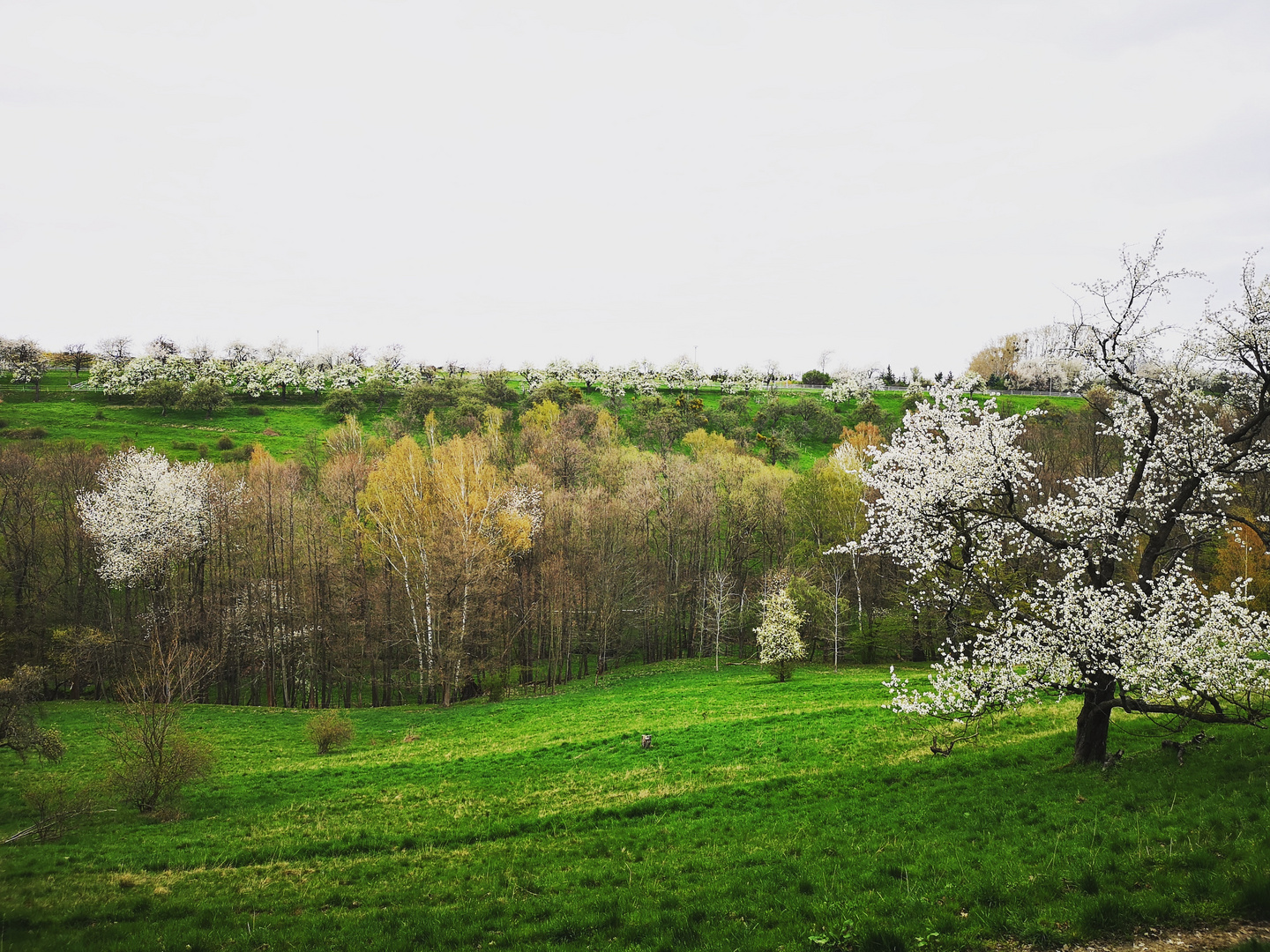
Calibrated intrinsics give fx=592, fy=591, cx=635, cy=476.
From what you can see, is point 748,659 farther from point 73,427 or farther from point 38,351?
point 38,351

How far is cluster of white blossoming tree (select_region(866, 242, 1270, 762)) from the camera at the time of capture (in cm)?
1195

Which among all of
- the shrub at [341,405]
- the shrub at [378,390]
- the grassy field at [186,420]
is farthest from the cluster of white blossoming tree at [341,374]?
the shrub at [341,405]

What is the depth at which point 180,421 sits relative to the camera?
91562 mm

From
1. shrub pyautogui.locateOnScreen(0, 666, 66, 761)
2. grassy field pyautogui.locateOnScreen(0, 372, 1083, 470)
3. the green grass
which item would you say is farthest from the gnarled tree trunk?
the green grass

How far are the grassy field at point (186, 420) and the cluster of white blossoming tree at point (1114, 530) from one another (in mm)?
70523

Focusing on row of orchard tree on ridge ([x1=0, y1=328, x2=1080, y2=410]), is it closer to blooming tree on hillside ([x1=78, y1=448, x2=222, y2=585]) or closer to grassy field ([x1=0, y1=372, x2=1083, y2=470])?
grassy field ([x1=0, y1=372, x2=1083, y2=470])

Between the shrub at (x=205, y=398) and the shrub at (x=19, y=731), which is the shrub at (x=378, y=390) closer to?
the shrub at (x=205, y=398)

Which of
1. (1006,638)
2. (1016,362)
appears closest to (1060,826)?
(1006,638)

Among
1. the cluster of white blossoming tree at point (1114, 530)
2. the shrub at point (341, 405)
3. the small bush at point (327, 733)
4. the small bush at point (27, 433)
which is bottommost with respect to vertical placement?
the small bush at point (327, 733)

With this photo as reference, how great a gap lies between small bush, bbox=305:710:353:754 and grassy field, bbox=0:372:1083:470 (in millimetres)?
52389

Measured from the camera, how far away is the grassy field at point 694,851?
8797 millimetres

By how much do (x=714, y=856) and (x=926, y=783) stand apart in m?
6.72

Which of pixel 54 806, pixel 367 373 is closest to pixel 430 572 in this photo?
pixel 54 806

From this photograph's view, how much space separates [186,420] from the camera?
303ft
